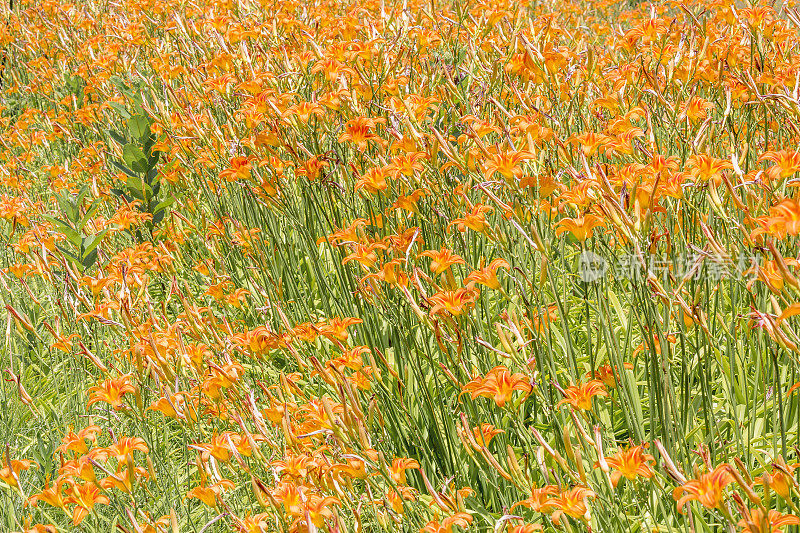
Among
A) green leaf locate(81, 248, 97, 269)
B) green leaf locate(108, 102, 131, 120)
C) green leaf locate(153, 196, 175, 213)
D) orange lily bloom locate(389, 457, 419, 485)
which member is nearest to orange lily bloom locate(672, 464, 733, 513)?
orange lily bloom locate(389, 457, 419, 485)

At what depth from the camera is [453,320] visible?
1.88 m

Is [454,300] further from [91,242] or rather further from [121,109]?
[121,109]

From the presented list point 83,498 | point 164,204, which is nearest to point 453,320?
point 83,498

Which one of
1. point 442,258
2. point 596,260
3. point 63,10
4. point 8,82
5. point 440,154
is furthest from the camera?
point 8,82

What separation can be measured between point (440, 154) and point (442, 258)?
2.77 feet

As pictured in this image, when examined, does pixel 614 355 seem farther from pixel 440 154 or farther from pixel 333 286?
pixel 333 286

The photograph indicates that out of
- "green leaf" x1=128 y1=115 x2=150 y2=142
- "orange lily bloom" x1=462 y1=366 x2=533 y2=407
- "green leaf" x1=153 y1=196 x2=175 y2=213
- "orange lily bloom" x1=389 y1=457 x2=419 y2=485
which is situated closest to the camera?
"orange lily bloom" x1=462 y1=366 x2=533 y2=407

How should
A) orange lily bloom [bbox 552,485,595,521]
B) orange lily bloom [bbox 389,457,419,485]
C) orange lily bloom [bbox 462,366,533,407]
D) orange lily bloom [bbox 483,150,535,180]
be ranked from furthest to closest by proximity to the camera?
orange lily bloom [bbox 483,150,535,180] < orange lily bloom [bbox 389,457,419,485] < orange lily bloom [bbox 462,366,533,407] < orange lily bloom [bbox 552,485,595,521]

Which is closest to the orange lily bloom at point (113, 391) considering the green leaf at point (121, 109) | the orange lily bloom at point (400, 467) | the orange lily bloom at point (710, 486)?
the orange lily bloom at point (400, 467)

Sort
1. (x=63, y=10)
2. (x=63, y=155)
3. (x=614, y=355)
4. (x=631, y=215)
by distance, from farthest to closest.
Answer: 1. (x=63, y=10)
2. (x=63, y=155)
3. (x=614, y=355)
4. (x=631, y=215)

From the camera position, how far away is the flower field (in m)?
1.61

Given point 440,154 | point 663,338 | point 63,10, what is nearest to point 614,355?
point 663,338

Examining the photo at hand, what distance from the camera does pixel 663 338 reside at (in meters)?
1.67

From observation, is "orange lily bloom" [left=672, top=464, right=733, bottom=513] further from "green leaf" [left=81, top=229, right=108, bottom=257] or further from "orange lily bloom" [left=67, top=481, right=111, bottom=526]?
"green leaf" [left=81, top=229, right=108, bottom=257]
